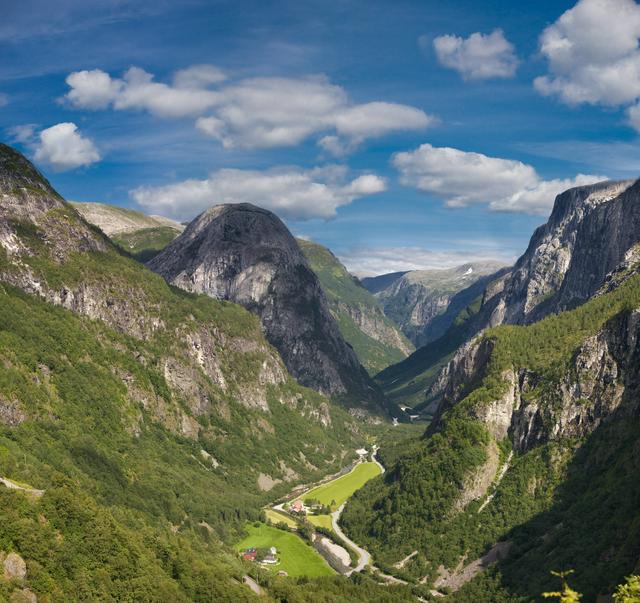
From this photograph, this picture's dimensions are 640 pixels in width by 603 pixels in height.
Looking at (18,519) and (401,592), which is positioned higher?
(18,519)

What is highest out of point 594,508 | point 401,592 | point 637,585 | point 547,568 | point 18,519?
point 637,585

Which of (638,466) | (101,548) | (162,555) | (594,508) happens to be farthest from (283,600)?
(638,466)

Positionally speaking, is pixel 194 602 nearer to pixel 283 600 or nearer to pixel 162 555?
pixel 162 555

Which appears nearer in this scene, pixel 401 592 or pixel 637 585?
pixel 637 585

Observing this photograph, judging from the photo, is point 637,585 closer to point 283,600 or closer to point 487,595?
point 283,600

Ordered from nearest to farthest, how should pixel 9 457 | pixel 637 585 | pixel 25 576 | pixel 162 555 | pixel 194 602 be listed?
pixel 637 585, pixel 25 576, pixel 194 602, pixel 162 555, pixel 9 457

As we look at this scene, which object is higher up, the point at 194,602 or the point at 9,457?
the point at 9,457

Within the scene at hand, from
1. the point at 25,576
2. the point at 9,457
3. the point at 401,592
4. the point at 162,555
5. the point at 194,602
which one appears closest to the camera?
the point at 25,576

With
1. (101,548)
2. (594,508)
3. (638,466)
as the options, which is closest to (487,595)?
(594,508)

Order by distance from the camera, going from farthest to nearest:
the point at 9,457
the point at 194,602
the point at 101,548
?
the point at 9,457 < the point at 194,602 < the point at 101,548
